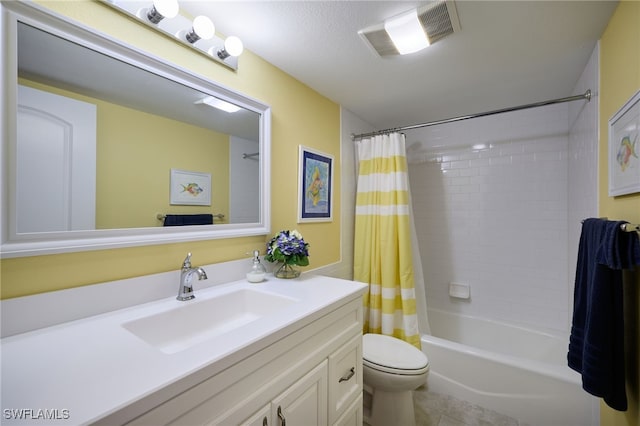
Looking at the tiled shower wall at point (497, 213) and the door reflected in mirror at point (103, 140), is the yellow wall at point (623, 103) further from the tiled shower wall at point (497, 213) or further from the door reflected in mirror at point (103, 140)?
the door reflected in mirror at point (103, 140)

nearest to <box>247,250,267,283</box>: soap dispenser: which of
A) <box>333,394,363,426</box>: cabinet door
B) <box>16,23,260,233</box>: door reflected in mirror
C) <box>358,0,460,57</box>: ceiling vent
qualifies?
<box>16,23,260,233</box>: door reflected in mirror

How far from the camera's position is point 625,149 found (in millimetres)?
1021

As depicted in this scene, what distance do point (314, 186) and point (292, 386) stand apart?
1245mm

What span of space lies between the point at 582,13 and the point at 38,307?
237 centimetres

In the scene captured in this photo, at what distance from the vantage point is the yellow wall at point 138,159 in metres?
0.91

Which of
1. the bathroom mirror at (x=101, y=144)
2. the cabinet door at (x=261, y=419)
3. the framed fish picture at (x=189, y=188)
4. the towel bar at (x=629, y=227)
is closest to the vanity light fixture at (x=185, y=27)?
the bathroom mirror at (x=101, y=144)

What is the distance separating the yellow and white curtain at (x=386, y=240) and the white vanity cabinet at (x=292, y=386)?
78 centimetres

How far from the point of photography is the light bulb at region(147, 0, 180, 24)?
98cm

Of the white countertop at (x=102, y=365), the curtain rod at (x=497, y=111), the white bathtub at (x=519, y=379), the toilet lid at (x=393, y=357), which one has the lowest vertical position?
the white bathtub at (x=519, y=379)

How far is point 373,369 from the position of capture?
1.46 meters

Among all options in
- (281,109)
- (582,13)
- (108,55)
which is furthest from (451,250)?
(108,55)

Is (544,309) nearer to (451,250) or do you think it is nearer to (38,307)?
(451,250)

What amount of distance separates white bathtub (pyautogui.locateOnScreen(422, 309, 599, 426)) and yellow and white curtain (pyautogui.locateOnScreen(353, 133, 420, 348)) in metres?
0.28

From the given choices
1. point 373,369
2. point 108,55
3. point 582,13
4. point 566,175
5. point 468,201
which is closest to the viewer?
point 108,55
